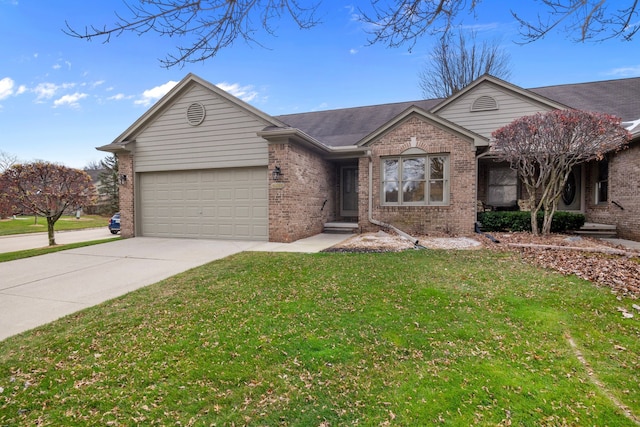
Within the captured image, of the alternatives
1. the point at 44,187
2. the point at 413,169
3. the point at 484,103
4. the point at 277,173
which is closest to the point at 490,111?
the point at 484,103

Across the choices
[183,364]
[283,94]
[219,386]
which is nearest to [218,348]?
[183,364]

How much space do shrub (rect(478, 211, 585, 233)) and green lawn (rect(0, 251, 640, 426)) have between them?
19.8 feet

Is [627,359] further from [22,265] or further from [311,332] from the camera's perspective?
[22,265]

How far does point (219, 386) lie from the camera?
2.52m

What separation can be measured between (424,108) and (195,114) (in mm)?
9638

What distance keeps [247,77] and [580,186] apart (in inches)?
489

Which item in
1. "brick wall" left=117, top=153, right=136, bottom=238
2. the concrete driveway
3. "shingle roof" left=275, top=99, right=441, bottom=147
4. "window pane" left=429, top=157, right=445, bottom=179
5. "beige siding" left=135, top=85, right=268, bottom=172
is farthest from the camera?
"shingle roof" left=275, top=99, right=441, bottom=147

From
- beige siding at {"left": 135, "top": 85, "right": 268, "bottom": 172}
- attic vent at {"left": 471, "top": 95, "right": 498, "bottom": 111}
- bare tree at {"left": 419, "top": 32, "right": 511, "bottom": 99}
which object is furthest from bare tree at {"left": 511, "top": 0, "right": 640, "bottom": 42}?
bare tree at {"left": 419, "top": 32, "right": 511, "bottom": 99}

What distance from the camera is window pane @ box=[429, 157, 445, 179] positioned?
10312mm

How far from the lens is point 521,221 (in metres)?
10.3

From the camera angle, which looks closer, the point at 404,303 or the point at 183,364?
the point at 183,364

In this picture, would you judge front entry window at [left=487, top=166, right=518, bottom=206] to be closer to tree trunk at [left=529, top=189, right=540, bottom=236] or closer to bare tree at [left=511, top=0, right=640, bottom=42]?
tree trunk at [left=529, top=189, right=540, bottom=236]

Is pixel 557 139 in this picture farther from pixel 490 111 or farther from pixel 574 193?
pixel 574 193

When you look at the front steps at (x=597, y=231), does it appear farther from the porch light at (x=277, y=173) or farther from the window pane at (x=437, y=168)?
the porch light at (x=277, y=173)
